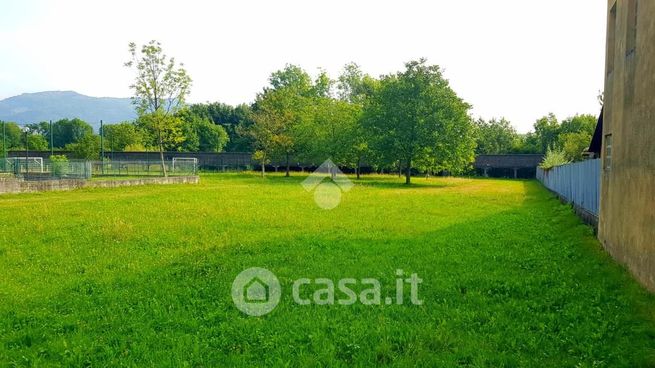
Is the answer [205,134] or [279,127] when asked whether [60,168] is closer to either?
[279,127]

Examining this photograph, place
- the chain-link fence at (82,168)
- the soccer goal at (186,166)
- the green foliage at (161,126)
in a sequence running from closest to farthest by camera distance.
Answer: the chain-link fence at (82,168)
the soccer goal at (186,166)
the green foliage at (161,126)

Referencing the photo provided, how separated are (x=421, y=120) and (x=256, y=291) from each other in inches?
1308

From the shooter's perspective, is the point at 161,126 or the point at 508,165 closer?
the point at 161,126

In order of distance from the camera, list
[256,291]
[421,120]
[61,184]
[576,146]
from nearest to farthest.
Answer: [256,291] < [61,184] < [421,120] < [576,146]

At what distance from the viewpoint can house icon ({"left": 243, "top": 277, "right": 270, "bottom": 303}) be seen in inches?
268

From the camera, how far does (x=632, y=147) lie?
816 cm

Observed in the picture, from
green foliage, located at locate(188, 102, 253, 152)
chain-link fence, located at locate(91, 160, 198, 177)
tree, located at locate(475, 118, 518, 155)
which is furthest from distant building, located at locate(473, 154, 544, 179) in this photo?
green foliage, located at locate(188, 102, 253, 152)

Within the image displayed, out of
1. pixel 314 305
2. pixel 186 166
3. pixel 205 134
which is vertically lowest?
pixel 314 305

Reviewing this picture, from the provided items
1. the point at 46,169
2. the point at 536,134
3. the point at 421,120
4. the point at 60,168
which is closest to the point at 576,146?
the point at 421,120

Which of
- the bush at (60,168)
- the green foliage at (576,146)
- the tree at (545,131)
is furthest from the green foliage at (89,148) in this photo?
the tree at (545,131)

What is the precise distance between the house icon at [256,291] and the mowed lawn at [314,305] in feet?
1.01

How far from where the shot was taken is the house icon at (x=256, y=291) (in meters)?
6.80

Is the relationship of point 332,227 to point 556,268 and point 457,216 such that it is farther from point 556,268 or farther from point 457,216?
point 556,268

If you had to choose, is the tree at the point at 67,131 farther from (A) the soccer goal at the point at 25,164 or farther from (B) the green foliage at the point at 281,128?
(A) the soccer goal at the point at 25,164
